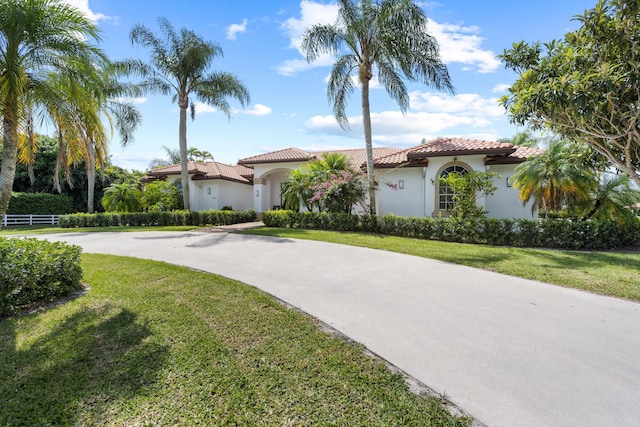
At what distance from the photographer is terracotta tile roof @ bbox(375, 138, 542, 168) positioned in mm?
14938

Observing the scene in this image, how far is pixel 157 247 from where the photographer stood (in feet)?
35.4

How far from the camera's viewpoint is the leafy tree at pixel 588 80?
717 centimetres

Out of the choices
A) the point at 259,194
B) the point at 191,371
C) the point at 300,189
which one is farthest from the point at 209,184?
the point at 191,371

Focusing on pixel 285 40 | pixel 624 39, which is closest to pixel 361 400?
pixel 624 39

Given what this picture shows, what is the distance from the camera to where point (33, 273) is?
5078 mm

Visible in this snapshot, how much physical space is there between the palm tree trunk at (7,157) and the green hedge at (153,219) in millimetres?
13732

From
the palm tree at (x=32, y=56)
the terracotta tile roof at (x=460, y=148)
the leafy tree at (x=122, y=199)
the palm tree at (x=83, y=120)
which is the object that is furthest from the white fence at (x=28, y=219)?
the terracotta tile roof at (x=460, y=148)

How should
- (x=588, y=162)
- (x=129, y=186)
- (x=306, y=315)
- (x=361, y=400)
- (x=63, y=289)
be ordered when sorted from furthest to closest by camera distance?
(x=129, y=186) < (x=588, y=162) < (x=63, y=289) < (x=306, y=315) < (x=361, y=400)

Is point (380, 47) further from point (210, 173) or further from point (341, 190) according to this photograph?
point (210, 173)

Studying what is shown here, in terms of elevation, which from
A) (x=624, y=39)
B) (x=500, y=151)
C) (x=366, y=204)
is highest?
(x=624, y=39)

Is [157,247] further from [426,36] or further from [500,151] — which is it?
[500,151]

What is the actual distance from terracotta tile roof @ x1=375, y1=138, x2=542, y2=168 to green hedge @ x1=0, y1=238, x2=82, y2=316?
47.1 feet

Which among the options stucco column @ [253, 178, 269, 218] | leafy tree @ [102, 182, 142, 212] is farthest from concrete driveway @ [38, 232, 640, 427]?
leafy tree @ [102, 182, 142, 212]

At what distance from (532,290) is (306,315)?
456cm
